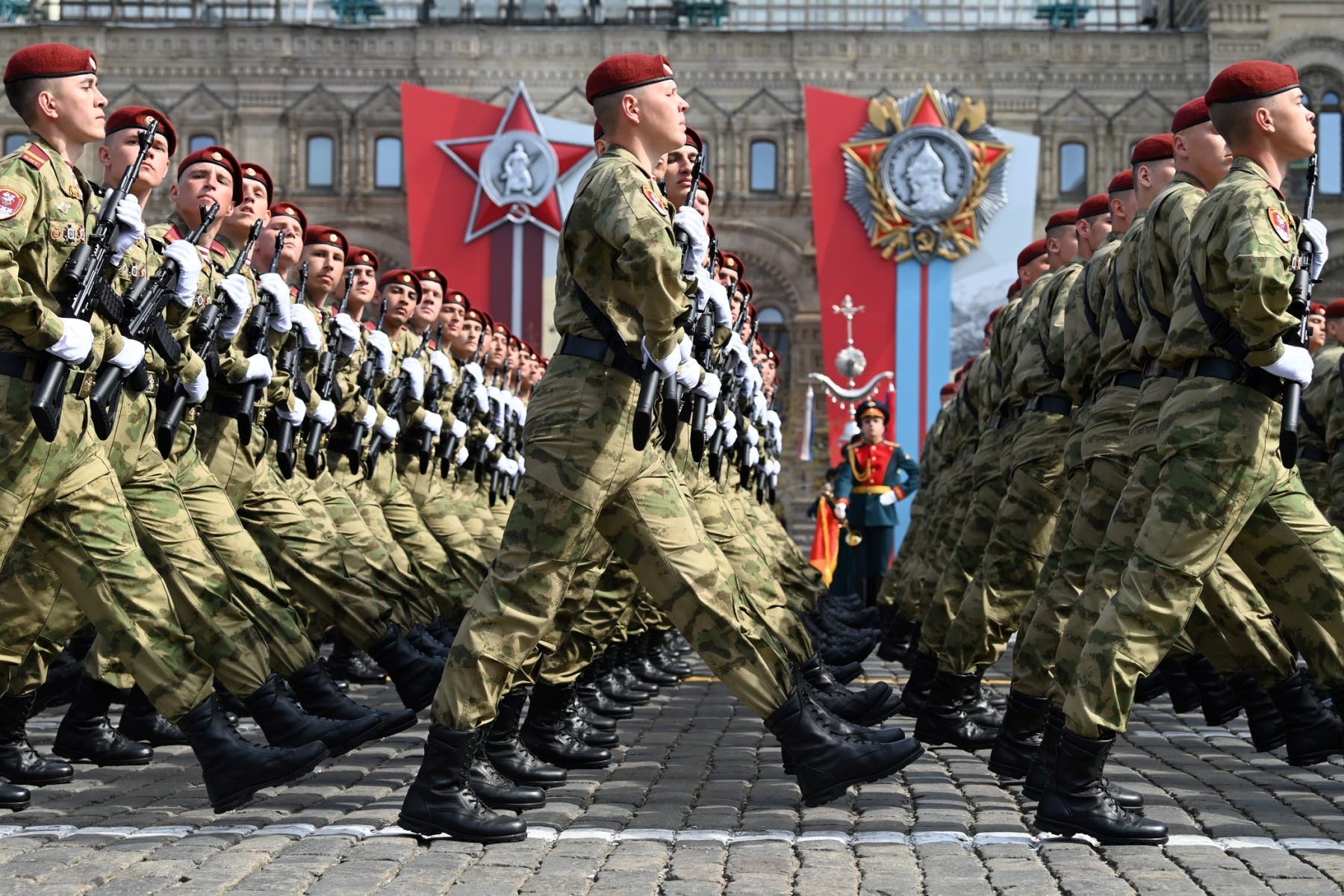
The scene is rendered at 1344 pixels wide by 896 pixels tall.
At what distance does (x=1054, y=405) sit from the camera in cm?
705

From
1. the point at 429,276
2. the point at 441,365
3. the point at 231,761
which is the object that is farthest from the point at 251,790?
the point at 429,276

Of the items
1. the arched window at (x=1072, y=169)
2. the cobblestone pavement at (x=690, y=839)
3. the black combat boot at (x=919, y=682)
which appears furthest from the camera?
the arched window at (x=1072, y=169)

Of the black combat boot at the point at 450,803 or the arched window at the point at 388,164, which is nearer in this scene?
the black combat boot at the point at 450,803

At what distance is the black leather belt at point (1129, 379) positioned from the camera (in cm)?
595

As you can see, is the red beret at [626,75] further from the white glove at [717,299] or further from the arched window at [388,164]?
the arched window at [388,164]

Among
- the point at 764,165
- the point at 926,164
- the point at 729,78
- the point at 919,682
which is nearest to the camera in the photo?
the point at 919,682

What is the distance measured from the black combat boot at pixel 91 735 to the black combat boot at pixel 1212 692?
405cm

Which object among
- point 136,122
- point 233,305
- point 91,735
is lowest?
point 91,735

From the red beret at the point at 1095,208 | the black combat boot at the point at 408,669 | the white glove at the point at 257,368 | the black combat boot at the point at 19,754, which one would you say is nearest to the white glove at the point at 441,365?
the black combat boot at the point at 408,669

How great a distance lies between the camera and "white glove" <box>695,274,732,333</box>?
624cm

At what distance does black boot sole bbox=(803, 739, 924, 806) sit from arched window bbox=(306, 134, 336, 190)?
32366mm

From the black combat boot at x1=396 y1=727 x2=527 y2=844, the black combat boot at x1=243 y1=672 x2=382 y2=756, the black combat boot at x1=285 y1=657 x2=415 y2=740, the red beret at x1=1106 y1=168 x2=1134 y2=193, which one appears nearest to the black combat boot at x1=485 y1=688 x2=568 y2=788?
the black combat boot at x1=243 y1=672 x2=382 y2=756

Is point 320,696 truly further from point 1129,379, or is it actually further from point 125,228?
point 1129,379

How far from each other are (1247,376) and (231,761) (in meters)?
2.80
